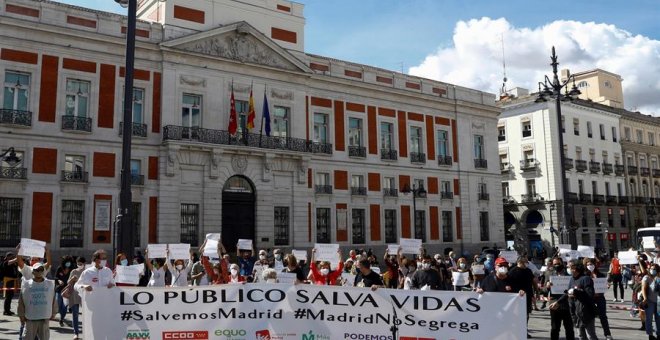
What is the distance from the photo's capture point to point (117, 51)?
28562mm

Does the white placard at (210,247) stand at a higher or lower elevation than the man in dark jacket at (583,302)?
higher

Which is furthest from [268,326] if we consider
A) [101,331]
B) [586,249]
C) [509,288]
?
[586,249]

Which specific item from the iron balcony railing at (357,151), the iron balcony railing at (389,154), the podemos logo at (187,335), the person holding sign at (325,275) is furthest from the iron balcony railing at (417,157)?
the podemos logo at (187,335)

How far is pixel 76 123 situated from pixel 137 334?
2158 centimetres

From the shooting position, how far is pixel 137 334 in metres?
7.88

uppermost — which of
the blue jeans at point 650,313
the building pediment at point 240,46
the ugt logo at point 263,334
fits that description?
the building pediment at point 240,46

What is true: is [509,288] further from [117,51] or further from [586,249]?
[117,51]

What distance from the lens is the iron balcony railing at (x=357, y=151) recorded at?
1436 inches

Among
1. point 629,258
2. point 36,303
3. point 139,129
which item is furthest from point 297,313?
point 139,129

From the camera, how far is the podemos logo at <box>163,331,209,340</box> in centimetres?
788

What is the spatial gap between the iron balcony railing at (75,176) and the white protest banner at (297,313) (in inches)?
802

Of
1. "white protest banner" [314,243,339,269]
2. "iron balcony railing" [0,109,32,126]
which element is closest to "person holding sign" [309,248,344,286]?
"white protest banner" [314,243,339,269]

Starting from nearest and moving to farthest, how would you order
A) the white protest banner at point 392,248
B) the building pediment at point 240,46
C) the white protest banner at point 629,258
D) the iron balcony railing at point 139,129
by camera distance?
the white protest banner at point 392,248, the white protest banner at point 629,258, the iron balcony railing at point 139,129, the building pediment at point 240,46

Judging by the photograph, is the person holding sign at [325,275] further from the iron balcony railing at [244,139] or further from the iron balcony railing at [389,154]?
the iron balcony railing at [389,154]
